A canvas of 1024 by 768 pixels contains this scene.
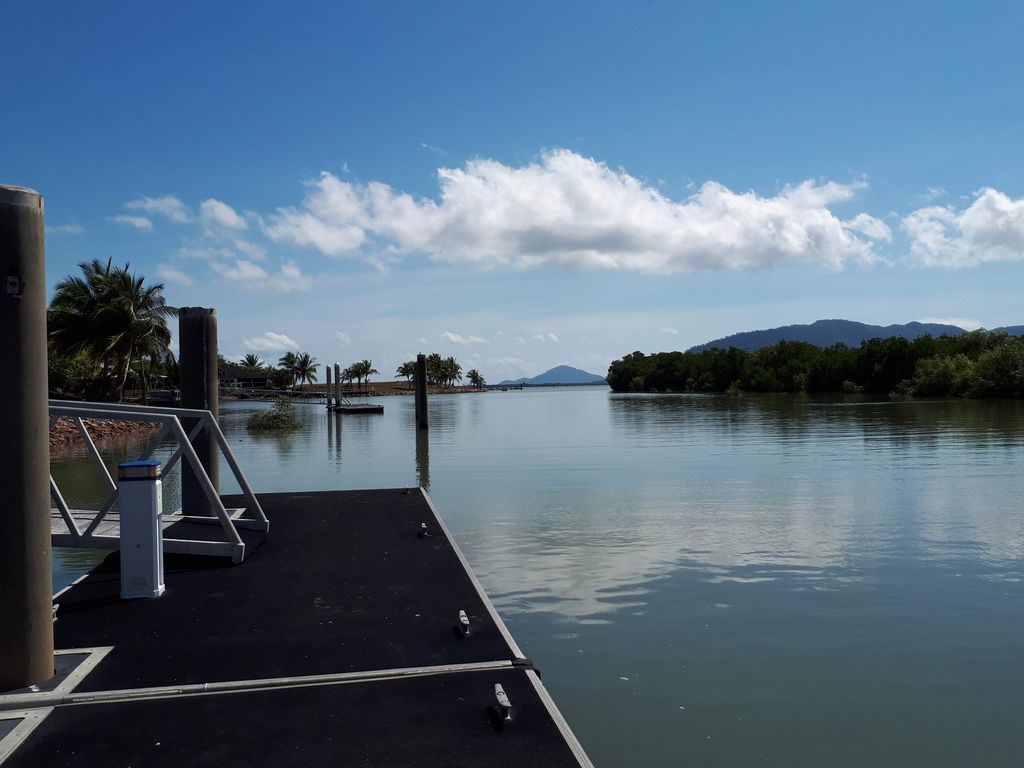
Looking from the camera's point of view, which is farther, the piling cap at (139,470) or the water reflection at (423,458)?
the water reflection at (423,458)

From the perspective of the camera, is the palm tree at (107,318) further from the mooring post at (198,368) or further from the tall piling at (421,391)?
the mooring post at (198,368)

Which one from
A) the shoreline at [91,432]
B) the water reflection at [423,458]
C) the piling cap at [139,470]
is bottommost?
the water reflection at [423,458]

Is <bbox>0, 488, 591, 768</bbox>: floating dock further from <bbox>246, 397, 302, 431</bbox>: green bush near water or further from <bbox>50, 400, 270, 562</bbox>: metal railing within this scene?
<bbox>246, 397, 302, 431</bbox>: green bush near water

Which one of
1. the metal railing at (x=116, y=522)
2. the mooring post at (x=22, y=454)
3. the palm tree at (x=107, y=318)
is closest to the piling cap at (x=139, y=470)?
the metal railing at (x=116, y=522)

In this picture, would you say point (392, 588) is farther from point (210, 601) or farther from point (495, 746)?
point (495, 746)

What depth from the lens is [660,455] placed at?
24531 mm

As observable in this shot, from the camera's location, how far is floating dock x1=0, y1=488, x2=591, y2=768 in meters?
3.57

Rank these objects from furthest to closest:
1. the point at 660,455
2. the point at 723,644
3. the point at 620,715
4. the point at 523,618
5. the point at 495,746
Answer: the point at 660,455
the point at 523,618
the point at 723,644
the point at 620,715
the point at 495,746

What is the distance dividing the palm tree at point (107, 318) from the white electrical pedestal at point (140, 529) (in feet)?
161

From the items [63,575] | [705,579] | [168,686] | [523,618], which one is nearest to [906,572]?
[705,579]

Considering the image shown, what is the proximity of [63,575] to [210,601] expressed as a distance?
427cm

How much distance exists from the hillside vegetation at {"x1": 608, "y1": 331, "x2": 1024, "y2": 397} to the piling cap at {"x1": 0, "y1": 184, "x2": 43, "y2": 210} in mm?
70344

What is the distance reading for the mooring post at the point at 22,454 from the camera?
429 cm

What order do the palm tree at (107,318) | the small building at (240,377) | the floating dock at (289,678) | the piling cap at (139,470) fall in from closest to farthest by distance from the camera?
the floating dock at (289,678)
the piling cap at (139,470)
the palm tree at (107,318)
the small building at (240,377)
